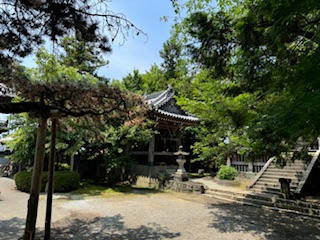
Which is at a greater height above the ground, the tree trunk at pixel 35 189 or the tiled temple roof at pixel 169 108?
the tiled temple roof at pixel 169 108

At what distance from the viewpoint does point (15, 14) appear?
11.4 ft

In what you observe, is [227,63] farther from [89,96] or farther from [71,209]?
[71,209]

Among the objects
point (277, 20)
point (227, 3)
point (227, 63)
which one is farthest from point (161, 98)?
point (277, 20)

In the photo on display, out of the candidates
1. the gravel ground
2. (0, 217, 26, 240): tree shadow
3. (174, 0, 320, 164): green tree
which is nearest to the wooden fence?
the gravel ground

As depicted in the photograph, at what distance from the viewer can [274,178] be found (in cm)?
1299

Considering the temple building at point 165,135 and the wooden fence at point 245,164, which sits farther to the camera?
the wooden fence at point 245,164

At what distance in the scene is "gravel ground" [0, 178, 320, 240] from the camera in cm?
607

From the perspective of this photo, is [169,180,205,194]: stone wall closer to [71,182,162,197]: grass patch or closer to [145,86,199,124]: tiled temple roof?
[71,182,162,197]: grass patch

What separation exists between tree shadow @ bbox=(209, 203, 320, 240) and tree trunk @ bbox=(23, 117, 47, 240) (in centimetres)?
463

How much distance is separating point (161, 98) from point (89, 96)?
1219 cm

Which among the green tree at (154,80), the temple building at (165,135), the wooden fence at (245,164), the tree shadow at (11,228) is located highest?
the green tree at (154,80)

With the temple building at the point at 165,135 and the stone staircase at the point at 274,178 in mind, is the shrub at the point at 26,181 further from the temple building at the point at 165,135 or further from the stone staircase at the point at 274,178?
the stone staircase at the point at 274,178

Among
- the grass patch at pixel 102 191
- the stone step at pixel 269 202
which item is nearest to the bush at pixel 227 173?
the stone step at pixel 269 202

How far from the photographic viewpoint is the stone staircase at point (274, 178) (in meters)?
11.7
